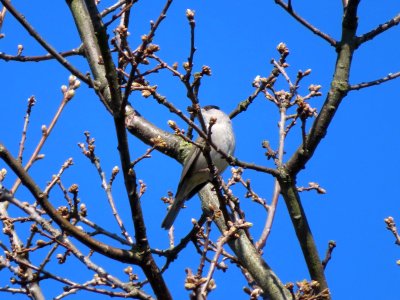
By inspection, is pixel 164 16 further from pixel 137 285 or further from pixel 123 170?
pixel 137 285

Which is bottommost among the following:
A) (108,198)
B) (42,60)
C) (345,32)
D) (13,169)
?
(13,169)

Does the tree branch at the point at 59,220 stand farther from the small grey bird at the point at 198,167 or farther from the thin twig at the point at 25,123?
the small grey bird at the point at 198,167

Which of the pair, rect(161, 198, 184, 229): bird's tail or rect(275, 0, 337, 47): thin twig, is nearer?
rect(275, 0, 337, 47): thin twig

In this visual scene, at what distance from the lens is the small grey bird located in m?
5.88

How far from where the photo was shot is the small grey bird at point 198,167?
5.88 metres

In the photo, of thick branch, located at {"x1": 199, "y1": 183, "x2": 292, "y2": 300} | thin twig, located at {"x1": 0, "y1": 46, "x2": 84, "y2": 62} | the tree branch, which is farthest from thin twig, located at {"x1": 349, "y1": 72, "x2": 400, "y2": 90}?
thin twig, located at {"x1": 0, "y1": 46, "x2": 84, "y2": 62}

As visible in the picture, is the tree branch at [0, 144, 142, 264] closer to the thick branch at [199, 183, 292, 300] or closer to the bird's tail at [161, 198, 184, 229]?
the thick branch at [199, 183, 292, 300]

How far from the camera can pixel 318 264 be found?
432 centimetres

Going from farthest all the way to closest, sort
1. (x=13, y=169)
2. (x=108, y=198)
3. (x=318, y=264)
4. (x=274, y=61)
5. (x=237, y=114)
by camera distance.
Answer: (x=237, y=114)
(x=274, y=61)
(x=108, y=198)
(x=318, y=264)
(x=13, y=169)

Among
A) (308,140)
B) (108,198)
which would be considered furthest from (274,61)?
(108,198)

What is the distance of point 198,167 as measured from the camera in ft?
20.5

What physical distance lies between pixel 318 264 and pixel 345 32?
1.50m

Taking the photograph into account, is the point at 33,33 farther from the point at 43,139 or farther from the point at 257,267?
the point at 257,267

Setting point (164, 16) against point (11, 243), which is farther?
point (11, 243)
